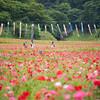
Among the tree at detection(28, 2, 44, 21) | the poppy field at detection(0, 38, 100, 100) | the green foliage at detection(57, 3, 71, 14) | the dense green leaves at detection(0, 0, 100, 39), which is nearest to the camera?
the poppy field at detection(0, 38, 100, 100)

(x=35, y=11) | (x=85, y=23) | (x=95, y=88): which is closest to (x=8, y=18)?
(x=35, y=11)

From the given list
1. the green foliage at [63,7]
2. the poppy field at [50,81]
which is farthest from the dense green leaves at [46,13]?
the poppy field at [50,81]

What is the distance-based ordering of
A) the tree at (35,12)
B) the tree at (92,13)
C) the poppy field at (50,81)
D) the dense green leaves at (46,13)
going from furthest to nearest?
the tree at (92,13), the tree at (35,12), the dense green leaves at (46,13), the poppy field at (50,81)

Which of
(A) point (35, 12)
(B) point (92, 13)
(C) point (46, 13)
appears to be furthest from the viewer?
(C) point (46, 13)

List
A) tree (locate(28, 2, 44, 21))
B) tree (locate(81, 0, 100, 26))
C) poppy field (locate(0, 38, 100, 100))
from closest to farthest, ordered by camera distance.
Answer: poppy field (locate(0, 38, 100, 100)) < tree (locate(28, 2, 44, 21)) < tree (locate(81, 0, 100, 26))

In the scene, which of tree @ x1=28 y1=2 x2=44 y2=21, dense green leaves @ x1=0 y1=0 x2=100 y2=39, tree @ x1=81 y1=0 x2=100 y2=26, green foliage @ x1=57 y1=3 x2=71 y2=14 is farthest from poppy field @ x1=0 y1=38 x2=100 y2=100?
green foliage @ x1=57 y1=3 x2=71 y2=14

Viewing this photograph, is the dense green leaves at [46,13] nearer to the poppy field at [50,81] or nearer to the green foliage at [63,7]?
the green foliage at [63,7]

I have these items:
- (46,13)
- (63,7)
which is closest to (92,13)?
(63,7)

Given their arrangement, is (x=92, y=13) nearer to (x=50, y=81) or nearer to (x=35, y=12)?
(x=35, y=12)

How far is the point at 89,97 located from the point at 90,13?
46.0m

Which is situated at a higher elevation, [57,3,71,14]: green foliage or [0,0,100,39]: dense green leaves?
[57,3,71,14]: green foliage

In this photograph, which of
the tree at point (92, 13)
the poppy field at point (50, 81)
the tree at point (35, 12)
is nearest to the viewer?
the poppy field at point (50, 81)

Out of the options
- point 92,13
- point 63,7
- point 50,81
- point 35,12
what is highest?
point 63,7

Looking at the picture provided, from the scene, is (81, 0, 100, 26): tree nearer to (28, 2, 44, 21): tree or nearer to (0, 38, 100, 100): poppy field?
(28, 2, 44, 21): tree
